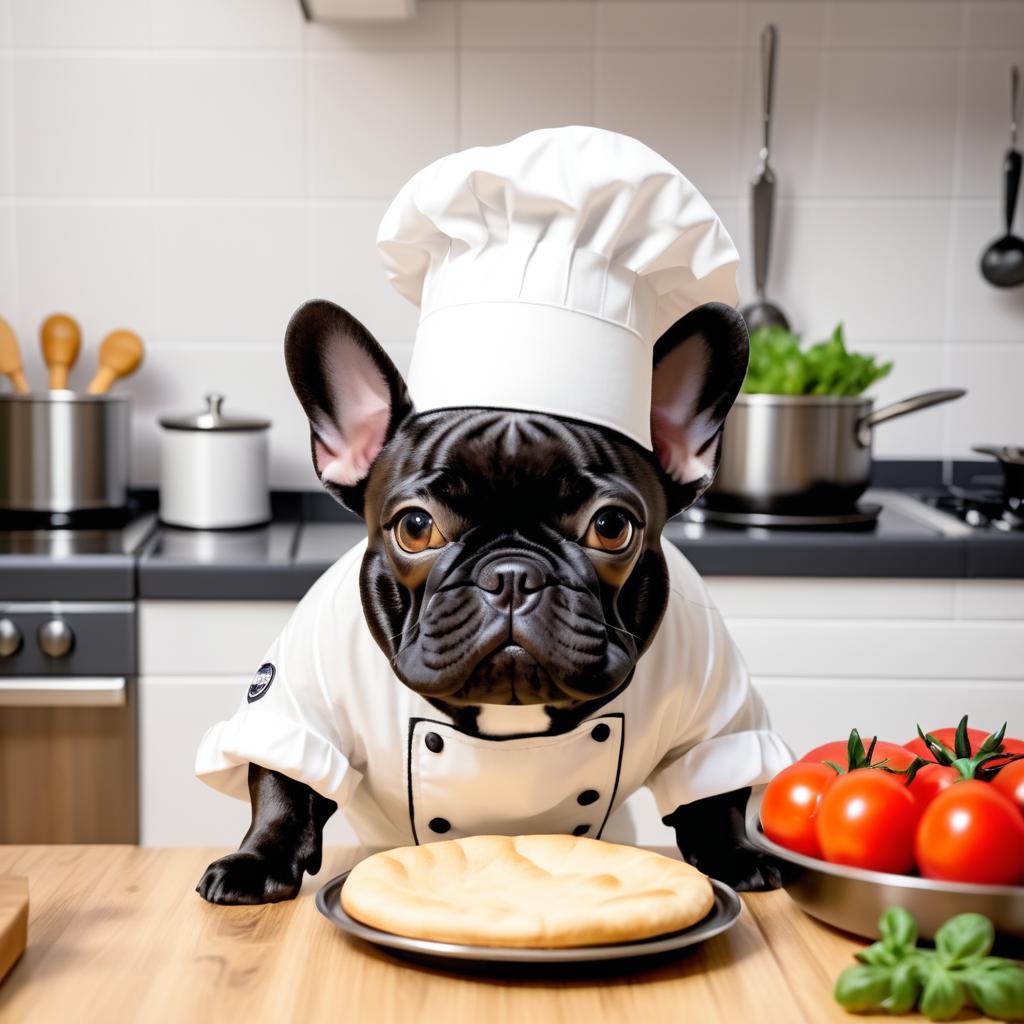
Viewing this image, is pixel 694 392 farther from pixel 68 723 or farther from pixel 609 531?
pixel 68 723

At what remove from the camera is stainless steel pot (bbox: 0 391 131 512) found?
2102mm

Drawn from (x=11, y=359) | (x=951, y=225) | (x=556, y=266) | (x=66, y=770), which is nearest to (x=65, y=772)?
(x=66, y=770)

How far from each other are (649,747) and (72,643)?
1.14 meters

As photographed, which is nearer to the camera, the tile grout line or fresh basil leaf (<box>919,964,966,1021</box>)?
fresh basil leaf (<box>919,964,966,1021</box>)

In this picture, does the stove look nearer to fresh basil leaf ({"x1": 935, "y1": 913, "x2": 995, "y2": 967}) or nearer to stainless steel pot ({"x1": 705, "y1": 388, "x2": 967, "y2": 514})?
stainless steel pot ({"x1": 705, "y1": 388, "x2": 967, "y2": 514})

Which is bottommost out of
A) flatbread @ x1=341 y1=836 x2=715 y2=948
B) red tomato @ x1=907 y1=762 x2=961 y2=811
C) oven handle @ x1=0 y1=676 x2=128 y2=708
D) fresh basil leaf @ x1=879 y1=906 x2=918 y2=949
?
oven handle @ x1=0 y1=676 x2=128 y2=708

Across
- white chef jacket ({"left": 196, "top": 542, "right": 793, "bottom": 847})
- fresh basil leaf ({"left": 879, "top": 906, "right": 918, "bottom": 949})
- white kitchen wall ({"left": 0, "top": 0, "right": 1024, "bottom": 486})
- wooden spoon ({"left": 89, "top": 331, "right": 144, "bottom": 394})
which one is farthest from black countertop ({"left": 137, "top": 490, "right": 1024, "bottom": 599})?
fresh basil leaf ({"left": 879, "top": 906, "right": 918, "bottom": 949})

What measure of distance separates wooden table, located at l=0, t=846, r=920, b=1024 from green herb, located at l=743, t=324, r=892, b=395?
49.6 inches

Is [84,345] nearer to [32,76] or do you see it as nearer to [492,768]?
[32,76]

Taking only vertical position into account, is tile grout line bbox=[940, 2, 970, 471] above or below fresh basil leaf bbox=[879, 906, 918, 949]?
above

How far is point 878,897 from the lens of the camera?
0.76 meters

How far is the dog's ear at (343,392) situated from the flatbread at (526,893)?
25cm

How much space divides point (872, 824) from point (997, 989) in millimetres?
125

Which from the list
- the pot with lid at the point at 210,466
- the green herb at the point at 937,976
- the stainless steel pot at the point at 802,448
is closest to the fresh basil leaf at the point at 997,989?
the green herb at the point at 937,976
